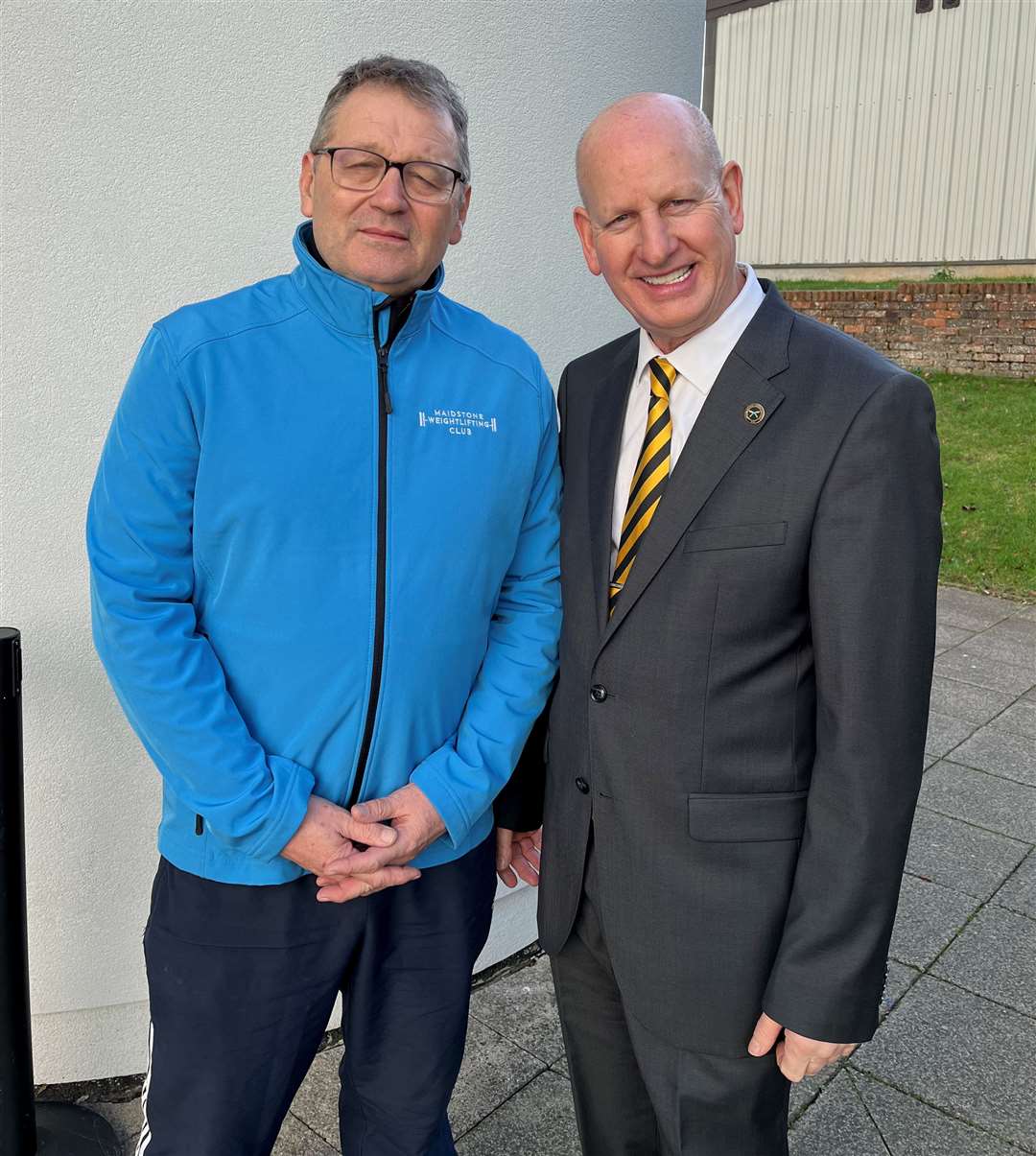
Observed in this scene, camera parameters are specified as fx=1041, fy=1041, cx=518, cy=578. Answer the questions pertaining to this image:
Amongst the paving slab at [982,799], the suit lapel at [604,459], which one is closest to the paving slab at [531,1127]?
the suit lapel at [604,459]

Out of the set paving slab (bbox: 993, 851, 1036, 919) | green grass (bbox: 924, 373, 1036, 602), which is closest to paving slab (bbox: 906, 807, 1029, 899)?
paving slab (bbox: 993, 851, 1036, 919)

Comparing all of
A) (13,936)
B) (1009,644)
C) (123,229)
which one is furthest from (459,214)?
(1009,644)

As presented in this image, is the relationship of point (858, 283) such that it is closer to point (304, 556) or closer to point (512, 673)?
point (512, 673)

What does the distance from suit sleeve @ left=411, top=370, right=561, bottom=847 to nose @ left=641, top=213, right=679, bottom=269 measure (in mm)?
326

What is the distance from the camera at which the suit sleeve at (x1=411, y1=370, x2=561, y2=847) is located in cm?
185

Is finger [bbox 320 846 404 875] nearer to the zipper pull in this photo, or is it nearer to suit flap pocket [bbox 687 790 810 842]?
suit flap pocket [bbox 687 790 810 842]

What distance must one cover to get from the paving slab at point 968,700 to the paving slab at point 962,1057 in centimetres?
248

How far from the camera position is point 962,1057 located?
9.69 ft

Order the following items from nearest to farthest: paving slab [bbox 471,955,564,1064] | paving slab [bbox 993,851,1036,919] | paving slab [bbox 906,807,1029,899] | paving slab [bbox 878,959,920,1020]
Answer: paving slab [bbox 471,955,564,1064]
paving slab [bbox 878,959,920,1020]
paving slab [bbox 993,851,1036,919]
paving slab [bbox 906,807,1029,899]

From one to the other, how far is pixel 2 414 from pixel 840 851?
2022 mm

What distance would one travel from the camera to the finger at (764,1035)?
174 cm

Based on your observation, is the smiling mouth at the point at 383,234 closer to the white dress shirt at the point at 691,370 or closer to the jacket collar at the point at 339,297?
the jacket collar at the point at 339,297

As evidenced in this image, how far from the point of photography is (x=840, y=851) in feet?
5.40

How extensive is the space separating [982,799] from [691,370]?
3.48 m
